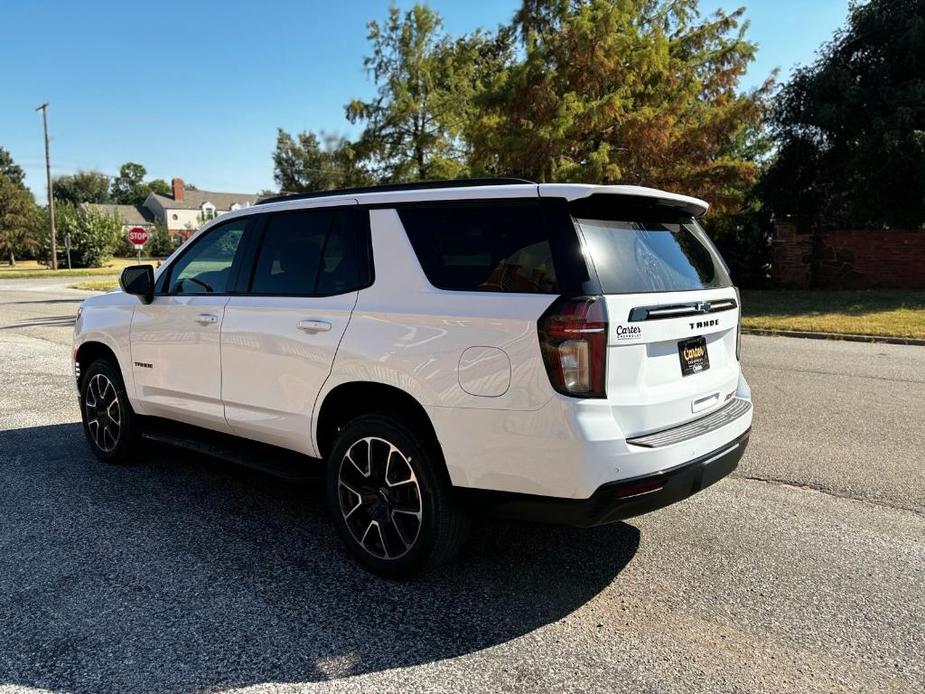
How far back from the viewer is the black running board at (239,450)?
12.5ft

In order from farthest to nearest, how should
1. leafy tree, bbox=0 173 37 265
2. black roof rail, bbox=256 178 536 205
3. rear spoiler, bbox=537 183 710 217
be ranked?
1. leafy tree, bbox=0 173 37 265
2. black roof rail, bbox=256 178 536 205
3. rear spoiler, bbox=537 183 710 217

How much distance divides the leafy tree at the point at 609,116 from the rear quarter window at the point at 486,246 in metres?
12.7

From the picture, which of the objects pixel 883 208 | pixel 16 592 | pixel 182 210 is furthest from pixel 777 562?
pixel 182 210

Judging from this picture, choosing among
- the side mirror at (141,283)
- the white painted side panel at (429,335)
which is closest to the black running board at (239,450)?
the white painted side panel at (429,335)

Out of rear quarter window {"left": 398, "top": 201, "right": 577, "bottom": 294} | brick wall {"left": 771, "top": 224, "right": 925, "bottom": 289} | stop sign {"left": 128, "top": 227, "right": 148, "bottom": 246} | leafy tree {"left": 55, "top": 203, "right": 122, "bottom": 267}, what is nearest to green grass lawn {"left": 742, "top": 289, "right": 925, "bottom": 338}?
brick wall {"left": 771, "top": 224, "right": 925, "bottom": 289}

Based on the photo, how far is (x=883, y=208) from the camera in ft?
59.7

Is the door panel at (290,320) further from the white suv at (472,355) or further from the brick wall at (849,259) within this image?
the brick wall at (849,259)

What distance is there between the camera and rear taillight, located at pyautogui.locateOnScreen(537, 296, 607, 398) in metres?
2.80

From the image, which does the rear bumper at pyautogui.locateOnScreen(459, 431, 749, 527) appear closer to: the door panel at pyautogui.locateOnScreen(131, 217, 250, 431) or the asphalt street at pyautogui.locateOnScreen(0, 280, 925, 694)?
the asphalt street at pyautogui.locateOnScreen(0, 280, 925, 694)

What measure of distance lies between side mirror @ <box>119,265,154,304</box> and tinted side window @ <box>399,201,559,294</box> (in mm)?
2272

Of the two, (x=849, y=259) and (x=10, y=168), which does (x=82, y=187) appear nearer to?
(x=10, y=168)

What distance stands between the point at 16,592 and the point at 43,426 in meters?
3.67

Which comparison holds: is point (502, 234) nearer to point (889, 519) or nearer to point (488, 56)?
point (889, 519)

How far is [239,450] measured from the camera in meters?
4.14
